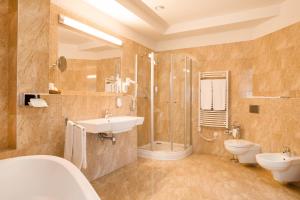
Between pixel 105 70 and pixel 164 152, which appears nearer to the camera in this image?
pixel 105 70

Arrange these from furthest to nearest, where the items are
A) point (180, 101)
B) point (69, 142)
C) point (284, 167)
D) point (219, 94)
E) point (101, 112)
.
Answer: point (180, 101) < point (219, 94) < point (101, 112) < point (284, 167) < point (69, 142)

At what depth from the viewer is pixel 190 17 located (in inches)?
144

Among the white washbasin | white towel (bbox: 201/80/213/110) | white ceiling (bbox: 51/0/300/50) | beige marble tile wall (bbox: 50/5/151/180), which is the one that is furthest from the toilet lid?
white ceiling (bbox: 51/0/300/50)

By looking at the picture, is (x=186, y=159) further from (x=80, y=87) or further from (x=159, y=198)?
(x=80, y=87)

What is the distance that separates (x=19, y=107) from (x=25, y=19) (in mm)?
852

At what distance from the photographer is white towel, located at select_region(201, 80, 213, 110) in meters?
3.96

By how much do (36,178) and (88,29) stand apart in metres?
1.96

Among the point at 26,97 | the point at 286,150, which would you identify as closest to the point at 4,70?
the point at 26,97

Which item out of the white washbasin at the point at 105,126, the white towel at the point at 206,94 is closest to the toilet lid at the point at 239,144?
the white towel at the point at 206,94

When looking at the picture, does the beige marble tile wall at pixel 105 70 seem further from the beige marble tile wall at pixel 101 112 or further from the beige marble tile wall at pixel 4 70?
the beige marble tile wall at pixel 4 70

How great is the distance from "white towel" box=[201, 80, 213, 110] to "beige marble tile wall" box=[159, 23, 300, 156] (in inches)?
8.0

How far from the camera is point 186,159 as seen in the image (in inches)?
147

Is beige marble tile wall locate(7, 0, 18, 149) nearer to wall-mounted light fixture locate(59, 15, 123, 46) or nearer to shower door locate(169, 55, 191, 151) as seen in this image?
wall-mounted light fixture locate(59, 15, 123, 46)

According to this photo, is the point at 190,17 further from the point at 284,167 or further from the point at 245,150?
the point at 284,167
